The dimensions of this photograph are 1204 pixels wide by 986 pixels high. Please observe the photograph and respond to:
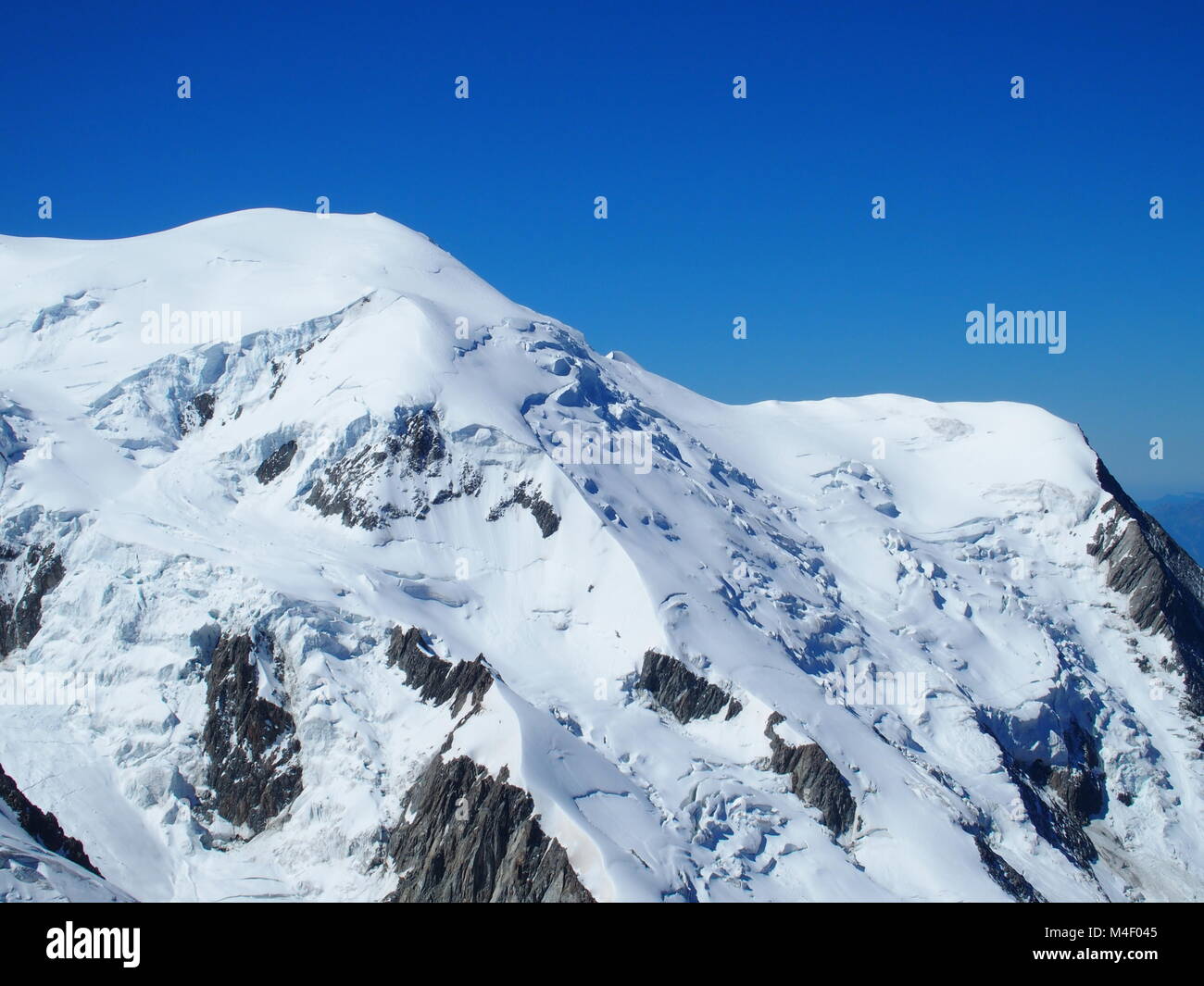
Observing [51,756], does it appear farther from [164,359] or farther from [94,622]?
[164,359]

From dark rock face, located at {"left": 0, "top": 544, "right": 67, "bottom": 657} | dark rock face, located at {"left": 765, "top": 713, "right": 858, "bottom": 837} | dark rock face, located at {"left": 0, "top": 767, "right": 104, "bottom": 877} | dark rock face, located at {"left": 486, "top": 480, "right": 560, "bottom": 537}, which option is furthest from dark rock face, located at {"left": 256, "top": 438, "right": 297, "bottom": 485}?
dark rock face, located at {"left": 765, "top": 713, "right": 858, "bottom": 837}

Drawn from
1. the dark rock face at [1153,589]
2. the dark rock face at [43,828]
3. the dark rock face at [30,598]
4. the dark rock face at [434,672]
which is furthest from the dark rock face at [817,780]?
the dark rock face at [30,598]

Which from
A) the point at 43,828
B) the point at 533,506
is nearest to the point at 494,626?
the point at 533,506

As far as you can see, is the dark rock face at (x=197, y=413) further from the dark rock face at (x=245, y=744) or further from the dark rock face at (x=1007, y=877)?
the dark rock face at (x=1007, y=877)

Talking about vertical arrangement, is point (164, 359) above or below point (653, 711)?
above

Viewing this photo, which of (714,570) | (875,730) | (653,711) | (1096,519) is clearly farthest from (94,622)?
(1096,519)

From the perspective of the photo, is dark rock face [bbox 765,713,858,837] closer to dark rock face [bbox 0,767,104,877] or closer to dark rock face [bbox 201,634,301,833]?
dark rock face [bbox 201,634,301,833]
